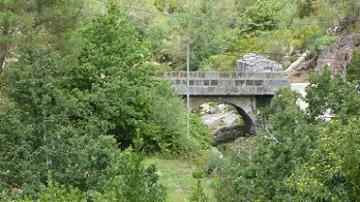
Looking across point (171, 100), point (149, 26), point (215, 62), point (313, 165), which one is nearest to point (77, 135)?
point (313, 165)

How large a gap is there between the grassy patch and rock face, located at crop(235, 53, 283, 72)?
14598 millimetres

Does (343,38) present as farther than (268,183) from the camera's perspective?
Yes

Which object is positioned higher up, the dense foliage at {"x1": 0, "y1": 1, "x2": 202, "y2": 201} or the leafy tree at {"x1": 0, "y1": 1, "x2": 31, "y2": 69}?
the leafy tree at {"x1": 0, "y1": 1, "x2": 31, "y2": 69}

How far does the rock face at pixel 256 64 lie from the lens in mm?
38812

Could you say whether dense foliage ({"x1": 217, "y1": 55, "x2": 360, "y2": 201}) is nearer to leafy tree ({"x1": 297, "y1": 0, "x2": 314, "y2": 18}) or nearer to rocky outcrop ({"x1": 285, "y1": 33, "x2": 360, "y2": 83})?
rocky outcrop ({"x1": 285, "y1": 33, "x2": 360, "y2": 83})

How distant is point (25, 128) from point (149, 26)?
38753 millimetres

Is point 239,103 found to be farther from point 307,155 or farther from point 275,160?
point 307,155

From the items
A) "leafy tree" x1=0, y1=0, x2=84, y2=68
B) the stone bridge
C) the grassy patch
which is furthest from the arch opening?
"leafy tree" x1=0, y1=0, x2=84, y2=68

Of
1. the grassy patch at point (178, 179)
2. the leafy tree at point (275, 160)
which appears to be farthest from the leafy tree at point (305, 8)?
the leafy tree at point (275, 160)

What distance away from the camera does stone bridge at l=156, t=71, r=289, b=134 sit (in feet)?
107

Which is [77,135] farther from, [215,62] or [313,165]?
[215,62]

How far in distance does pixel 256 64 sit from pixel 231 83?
6753 millimetres

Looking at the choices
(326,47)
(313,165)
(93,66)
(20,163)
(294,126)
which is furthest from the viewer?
(326,47)

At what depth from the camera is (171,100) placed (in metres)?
25.8
